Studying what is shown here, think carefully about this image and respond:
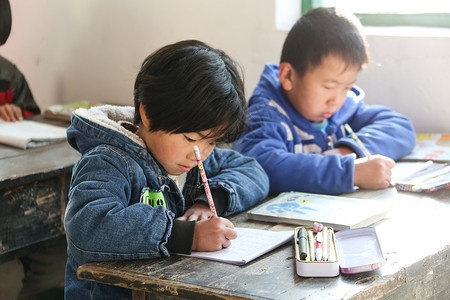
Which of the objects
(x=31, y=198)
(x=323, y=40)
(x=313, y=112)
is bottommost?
(x=31, y=198)

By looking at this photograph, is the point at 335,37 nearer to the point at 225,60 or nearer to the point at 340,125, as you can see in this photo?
the point at 340,125

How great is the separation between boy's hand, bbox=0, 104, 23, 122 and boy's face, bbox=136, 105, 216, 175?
4.53 ft

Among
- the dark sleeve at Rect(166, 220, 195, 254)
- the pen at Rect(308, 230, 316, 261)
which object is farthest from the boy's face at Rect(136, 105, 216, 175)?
the pen at Rect(308, 230, 316, 261)

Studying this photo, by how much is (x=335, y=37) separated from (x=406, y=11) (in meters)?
0.61

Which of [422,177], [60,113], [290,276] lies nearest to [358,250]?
[290,276]

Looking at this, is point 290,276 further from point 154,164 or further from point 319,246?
point 154,164

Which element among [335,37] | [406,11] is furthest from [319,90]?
[406,11]

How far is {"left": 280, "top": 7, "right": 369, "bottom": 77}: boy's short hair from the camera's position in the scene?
2.13 metres

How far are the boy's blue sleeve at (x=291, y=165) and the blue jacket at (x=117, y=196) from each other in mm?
138

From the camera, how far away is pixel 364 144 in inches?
86.3

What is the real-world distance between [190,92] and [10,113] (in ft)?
5.16

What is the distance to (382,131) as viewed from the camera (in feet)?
7.39

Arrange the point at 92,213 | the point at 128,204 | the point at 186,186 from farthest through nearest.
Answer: the point at 186,186
the point at 128,204
the point at 92,213

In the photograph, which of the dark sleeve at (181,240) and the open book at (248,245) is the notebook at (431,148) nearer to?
the open book at (248,245)
